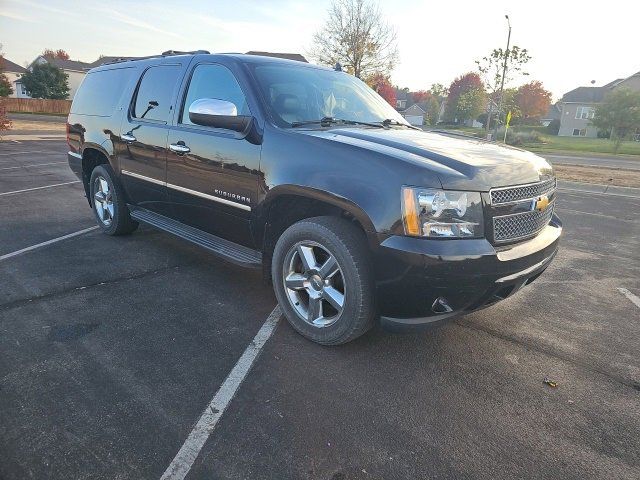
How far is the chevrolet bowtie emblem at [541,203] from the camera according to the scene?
2961 millimetres

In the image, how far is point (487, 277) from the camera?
2.53m

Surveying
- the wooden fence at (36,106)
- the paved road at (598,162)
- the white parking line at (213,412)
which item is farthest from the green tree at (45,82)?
the white parking line at (213,412)

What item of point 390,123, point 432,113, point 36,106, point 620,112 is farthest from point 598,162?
point 432,113

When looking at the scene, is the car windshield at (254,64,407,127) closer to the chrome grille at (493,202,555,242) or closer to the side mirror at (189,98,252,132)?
the side mirror at (189,98,252,132)

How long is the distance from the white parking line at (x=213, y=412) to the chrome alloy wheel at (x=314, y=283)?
354 mm

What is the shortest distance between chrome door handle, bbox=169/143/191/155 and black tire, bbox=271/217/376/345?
131cm

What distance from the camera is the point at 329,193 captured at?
277 centimetres

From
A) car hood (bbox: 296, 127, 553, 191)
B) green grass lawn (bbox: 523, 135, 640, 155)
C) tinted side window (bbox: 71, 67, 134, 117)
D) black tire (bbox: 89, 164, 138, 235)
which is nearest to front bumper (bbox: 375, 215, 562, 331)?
car hood (bbox: 296, 127, 553, 191)

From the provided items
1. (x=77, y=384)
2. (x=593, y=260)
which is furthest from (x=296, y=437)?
(x=593, y=260)

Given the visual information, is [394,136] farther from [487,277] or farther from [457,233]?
[487,277]

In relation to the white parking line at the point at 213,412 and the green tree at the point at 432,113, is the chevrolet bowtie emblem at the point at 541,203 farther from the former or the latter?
the green tree at the point at 432,113

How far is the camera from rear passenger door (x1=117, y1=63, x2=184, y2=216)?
4.13 meters

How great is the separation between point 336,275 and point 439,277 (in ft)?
2.47

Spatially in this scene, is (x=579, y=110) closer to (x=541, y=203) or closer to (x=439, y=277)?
(x=541, y=203)
